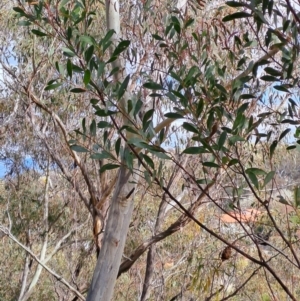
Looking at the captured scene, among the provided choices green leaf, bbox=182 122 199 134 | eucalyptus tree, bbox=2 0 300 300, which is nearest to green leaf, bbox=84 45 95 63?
eucalyptus tree, bbox=2 0 300 300

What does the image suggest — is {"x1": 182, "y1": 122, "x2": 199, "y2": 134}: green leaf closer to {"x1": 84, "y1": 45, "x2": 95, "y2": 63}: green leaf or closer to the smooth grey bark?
{"x1": 84, "y1": 45, "x2": 95, "y2": 63}: green leaf

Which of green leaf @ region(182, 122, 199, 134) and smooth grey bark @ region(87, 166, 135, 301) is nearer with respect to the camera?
green leaf @ region(182, 122, 199, 134)

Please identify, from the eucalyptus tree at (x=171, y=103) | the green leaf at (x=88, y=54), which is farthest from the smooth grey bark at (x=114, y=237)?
the green leaf at (x=88, y=54)

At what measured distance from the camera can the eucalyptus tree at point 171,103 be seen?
112cm

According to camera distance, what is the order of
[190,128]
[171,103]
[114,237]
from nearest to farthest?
[190,128]
[114,237]
[171,103]

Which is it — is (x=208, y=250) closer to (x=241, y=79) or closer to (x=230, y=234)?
(x=230, y=234)

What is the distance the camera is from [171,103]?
2490 millimetres

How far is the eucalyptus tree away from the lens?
3.69 feet

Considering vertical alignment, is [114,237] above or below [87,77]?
above

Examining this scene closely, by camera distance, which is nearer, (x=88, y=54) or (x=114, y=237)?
(x=88, y=54)

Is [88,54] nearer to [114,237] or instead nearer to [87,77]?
[87,77]

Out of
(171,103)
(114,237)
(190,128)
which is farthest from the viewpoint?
(171,103)

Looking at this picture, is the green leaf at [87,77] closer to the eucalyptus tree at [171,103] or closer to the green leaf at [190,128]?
the eucalyptus tree at [171,103]

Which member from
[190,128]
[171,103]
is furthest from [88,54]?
[171,103]
